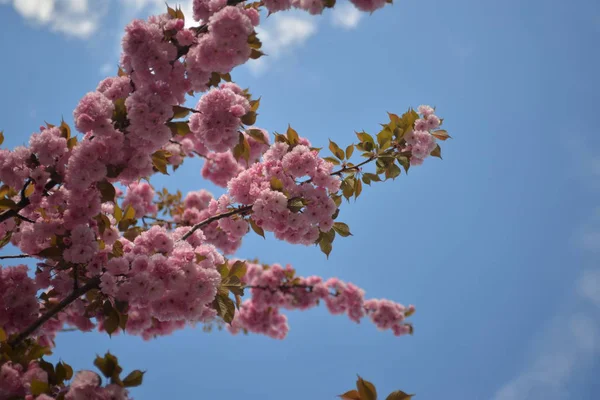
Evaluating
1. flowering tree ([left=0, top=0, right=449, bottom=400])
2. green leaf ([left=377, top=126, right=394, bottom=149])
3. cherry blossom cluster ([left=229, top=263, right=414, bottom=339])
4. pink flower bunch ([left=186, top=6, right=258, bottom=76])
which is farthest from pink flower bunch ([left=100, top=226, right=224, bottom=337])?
cherry blossom cluster ([left=229, top=263, right=414, bottom=339])

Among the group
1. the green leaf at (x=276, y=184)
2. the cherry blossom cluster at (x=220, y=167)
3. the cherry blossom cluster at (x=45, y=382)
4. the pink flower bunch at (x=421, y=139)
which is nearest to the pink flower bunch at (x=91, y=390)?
the cherry blossom cluster at (x=45, y=382)

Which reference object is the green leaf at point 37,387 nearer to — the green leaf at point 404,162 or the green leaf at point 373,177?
the green leaf at point 373,177

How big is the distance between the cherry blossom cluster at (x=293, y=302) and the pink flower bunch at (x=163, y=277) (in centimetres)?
491

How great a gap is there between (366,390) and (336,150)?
247 cm

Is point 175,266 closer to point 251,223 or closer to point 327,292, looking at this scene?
point 251,223

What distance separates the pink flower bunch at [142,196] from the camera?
7.04 meters

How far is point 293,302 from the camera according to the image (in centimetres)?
827

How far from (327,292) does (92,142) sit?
6484mm

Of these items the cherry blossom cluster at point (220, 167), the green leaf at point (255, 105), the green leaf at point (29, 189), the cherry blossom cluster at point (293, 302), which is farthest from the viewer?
the cherry blossom cluster at point (293, 302)

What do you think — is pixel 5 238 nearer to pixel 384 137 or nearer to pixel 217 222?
pixel 217 222

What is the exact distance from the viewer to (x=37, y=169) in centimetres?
318

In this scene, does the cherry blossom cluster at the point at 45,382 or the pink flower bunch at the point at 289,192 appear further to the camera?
the pink flower bunch at the point at 289,192

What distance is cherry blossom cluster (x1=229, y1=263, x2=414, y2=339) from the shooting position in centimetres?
826

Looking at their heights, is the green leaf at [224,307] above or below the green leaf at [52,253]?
below
